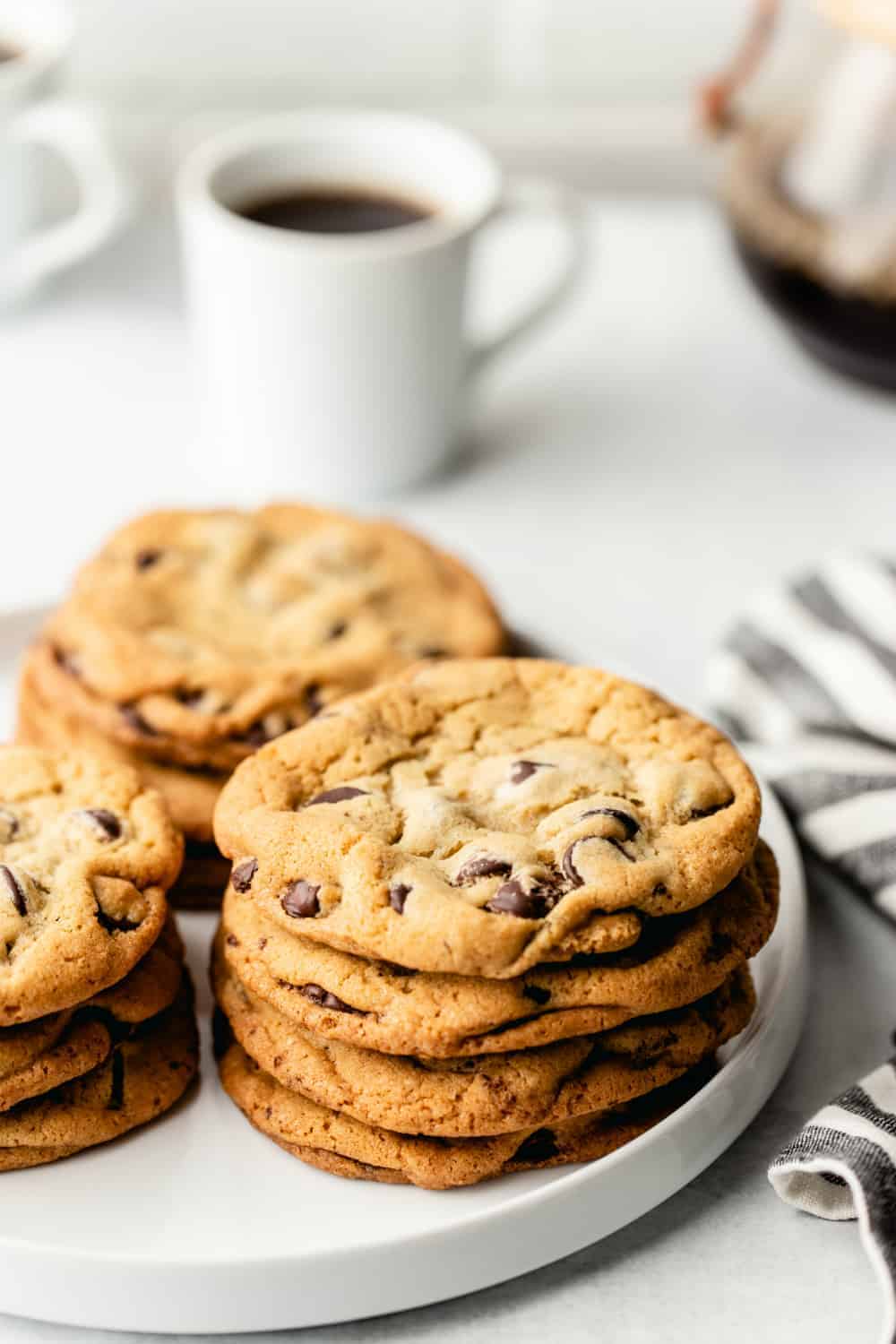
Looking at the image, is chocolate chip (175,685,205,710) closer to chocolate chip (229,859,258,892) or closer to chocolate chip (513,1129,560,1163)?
chocolate chip (229,859,258,892)

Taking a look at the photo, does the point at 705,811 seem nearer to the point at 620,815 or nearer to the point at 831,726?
the point at 620,815

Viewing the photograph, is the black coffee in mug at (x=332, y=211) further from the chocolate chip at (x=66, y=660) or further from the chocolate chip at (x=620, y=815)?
the chocolate chip at (x=620, y=815)

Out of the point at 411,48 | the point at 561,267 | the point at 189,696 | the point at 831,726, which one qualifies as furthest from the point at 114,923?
the point at 411,48

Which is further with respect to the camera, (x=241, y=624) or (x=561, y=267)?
(x=561, y=267)

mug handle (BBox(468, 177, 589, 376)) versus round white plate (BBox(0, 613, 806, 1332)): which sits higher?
mug handle (BBox(468, 177, 589, 376))

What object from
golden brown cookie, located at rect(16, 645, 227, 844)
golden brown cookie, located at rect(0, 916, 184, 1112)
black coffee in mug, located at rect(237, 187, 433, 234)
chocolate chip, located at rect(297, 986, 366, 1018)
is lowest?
golden brown cookie, located at rect(16, 645, 227, 844)

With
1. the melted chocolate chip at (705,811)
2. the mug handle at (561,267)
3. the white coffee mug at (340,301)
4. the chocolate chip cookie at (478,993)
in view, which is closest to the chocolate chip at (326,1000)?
the chocolate chip cookie at (478,993)

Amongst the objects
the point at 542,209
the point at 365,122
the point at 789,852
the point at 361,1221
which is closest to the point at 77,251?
the point at 365,122

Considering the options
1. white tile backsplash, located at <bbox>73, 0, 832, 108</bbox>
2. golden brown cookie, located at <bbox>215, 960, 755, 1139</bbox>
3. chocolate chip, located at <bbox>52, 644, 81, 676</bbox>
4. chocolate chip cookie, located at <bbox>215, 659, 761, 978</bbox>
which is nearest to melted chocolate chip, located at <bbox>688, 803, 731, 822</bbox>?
chocolate chip cookie, located at <bbox>215, 659, 761, 978</bbox>
